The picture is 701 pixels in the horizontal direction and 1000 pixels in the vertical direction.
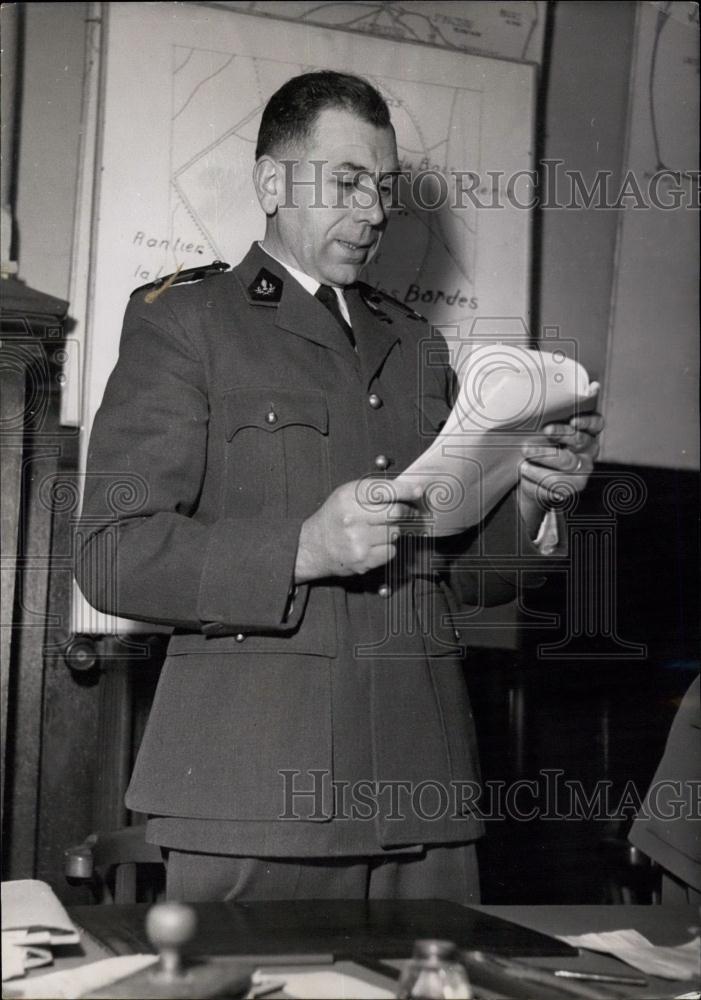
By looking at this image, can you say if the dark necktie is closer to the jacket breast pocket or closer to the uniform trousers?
the jacket breast pocket

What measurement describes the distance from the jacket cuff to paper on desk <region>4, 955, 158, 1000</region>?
0.47 meters

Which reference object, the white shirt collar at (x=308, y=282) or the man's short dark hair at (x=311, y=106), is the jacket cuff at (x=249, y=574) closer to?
the white shirt collar at (x=308, y=282)

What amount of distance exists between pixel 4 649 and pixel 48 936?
2.62 feet

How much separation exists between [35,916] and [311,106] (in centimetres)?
106

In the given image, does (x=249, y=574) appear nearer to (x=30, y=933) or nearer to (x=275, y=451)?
(x=275, y=451)

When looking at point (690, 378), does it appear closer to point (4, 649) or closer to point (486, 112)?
point (486, 112)

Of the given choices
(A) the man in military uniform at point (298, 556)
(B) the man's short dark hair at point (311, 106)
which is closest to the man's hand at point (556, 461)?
(A) the man in military uniform at point (298, 556)

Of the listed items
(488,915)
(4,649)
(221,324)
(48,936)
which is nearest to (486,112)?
(221,324)

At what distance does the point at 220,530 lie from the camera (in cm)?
131

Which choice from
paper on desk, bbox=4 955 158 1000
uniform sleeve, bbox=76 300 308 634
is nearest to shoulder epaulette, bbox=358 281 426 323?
uniform sleeve, bbox=76 300 308 634

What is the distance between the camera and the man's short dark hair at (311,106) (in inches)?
61.4

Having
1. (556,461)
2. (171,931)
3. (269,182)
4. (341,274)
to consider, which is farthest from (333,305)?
(171,931)

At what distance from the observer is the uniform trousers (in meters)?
1.31

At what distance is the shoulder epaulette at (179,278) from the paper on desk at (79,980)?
0.85 m
